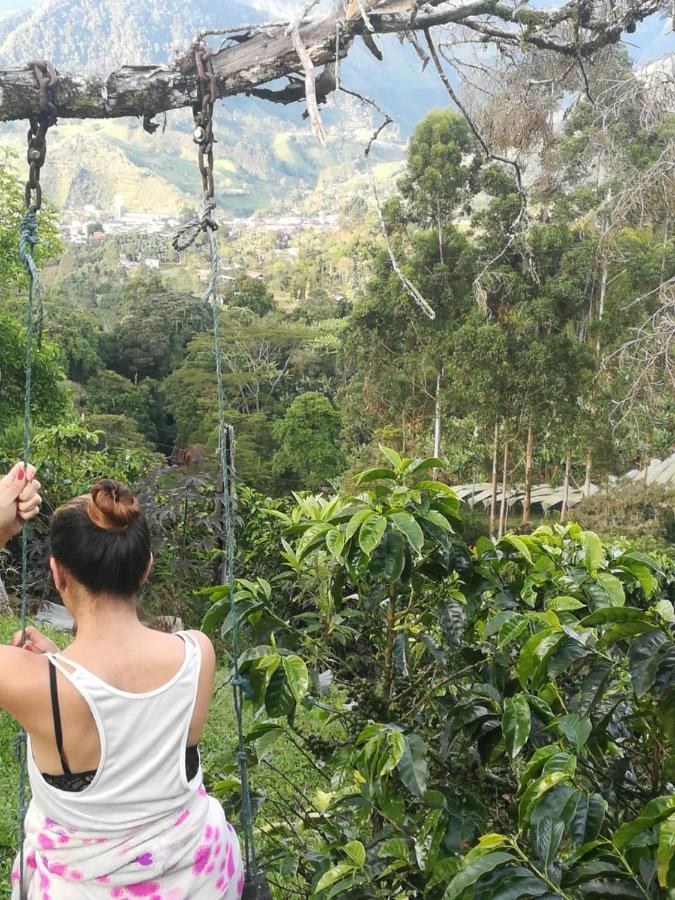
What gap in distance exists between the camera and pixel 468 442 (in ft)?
49.1

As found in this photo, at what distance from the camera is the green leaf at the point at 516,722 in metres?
0.93

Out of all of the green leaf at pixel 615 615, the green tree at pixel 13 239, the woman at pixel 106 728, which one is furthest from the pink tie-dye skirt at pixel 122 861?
the green tree at pixel 13 239

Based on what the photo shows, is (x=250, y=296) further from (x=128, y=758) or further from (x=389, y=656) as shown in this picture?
(x=128, y=758)

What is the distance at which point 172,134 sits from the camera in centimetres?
8050

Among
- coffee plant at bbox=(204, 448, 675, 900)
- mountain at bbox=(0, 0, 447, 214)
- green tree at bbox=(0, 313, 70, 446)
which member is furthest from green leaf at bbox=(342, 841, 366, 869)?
mountain at bbox=(0, 0, 447, 214)

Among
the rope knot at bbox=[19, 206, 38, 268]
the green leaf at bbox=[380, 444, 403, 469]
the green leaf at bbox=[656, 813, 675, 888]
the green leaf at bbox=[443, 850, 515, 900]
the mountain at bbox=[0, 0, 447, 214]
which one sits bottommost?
the green leaf at bbox=[443, 850, 515, 900]

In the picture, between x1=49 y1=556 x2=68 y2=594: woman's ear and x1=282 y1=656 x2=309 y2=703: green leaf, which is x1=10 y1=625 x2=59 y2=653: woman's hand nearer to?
x1=49 y1=556 x2=68 y2=594: woman's ear

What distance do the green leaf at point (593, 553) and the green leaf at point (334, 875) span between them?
1.70 ft

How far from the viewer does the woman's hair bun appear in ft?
3.26

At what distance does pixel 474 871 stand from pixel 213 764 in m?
0.64

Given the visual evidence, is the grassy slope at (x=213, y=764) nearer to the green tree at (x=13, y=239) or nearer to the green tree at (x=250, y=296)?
the green tree at (x=13, y=239)

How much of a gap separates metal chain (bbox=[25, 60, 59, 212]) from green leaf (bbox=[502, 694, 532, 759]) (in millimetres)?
1060

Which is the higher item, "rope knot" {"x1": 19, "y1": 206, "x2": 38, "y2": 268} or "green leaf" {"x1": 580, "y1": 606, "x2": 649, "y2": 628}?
"rope knot" {"x1": 19, "y1": 206, "x2": 38, "y2": 268}

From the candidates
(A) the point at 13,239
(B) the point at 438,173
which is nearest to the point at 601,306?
(B) the point at 438,173
